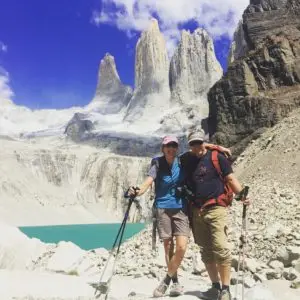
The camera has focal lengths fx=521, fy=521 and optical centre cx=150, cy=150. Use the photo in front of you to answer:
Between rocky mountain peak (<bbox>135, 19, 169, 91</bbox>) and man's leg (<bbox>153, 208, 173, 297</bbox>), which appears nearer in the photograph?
man's leg (<bbox>153, 208, 173, 297</bbox>)

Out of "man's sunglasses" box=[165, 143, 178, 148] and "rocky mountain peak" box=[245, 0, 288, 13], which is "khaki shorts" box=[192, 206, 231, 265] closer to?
"man's sunglasses" box=[165, 143, 178, 148]

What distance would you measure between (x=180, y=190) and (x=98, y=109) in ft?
526

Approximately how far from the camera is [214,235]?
663cm

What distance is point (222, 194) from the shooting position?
22.0ft

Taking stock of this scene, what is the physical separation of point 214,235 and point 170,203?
2.46 ft

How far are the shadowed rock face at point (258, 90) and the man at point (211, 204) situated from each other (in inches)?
898

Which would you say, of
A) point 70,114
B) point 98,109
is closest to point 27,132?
point 70,114

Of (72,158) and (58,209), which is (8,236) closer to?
(58,209)

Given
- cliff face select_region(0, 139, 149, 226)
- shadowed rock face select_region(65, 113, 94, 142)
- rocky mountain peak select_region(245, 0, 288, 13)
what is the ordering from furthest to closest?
shadowed rock face select_region(65, 113, 94, 142), cliff face select_region(0, 139, 149, 226), rocky mountain peak select_region(245, 0, 288, 13)

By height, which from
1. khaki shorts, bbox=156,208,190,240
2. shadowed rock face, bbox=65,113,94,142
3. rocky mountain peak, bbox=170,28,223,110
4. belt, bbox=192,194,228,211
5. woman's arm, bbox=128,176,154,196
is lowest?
khaki shorts, bbox=156,208,190,240

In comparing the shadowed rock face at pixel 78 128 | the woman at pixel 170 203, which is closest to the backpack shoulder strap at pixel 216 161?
the woman at pixel 170 203

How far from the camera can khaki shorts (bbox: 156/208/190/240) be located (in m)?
6.98

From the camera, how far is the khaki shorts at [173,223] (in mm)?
6984

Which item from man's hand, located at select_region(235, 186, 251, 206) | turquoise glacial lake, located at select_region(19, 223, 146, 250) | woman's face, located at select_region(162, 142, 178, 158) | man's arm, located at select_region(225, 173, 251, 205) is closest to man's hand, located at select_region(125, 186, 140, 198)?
woman's face, located at select_region(162, 142, 178, 158)
